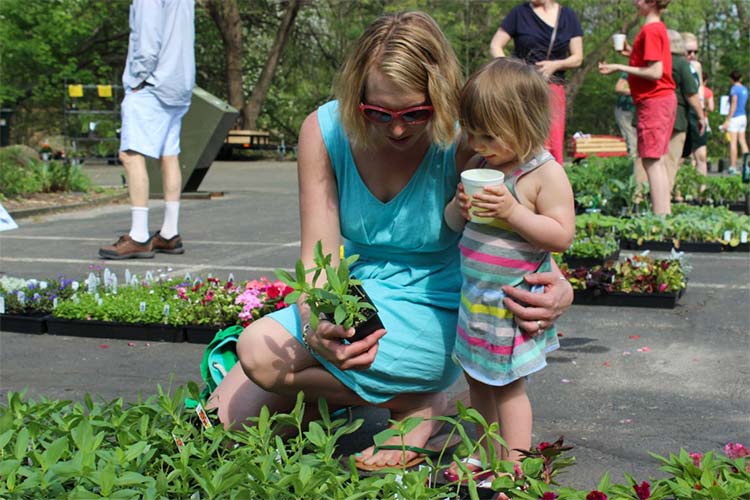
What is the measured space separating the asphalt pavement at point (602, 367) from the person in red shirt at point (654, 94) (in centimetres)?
89

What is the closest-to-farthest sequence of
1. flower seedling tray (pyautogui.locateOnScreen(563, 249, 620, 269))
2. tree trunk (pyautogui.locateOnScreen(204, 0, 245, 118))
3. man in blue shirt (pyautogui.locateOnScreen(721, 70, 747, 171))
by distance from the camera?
flower seedling tray (pyautogui.locateOnScreen(563, 249, 620, 269))
man in blue shirt (pyautogui.locateOnScreen(721, 70, 747, 171))
tree trunk (pyautogui.locateOnScreen(204, 0, 245, 118))

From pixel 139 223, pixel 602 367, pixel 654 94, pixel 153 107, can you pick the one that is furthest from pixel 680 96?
pixel 602 367

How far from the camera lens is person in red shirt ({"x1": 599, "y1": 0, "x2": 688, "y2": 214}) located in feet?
28.5

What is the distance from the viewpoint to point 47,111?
34.6 metres

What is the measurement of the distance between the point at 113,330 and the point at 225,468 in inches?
116

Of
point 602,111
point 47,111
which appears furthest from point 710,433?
point 602,111

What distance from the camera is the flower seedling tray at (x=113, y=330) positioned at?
5145 mm

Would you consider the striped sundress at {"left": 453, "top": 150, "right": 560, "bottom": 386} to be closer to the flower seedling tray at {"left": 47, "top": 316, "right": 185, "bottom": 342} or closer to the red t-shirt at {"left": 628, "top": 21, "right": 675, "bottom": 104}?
the flower seedling tray at {"left": 47, "top": 316, "right": 185, "bottom": 342}

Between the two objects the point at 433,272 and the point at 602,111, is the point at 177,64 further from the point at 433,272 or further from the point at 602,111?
the point at 602,111

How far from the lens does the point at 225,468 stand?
2.44m

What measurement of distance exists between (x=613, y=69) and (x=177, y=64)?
3.52 metres

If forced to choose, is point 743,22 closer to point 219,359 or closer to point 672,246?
point 672,246

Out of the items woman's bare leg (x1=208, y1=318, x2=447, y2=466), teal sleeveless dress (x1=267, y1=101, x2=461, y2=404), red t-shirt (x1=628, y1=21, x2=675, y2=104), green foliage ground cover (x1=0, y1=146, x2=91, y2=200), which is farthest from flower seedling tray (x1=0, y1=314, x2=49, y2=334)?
green foliage ground cover (x1=0, y1=146, x2=91, y2=200)

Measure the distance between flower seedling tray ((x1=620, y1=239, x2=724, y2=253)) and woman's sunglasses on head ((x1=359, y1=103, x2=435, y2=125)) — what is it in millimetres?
5861
